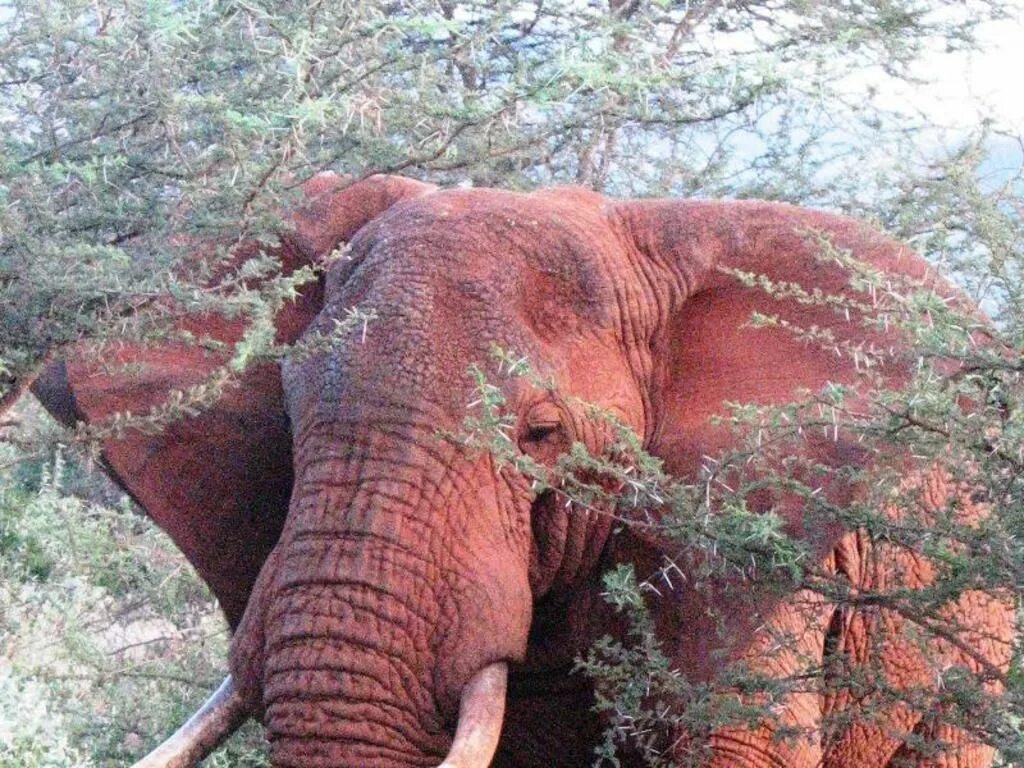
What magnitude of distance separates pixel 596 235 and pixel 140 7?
3.39ft

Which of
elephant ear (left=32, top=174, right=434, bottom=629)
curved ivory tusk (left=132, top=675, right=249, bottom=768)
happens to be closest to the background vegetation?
elephant ear (left=32, top=174, right=434, bottom=629)

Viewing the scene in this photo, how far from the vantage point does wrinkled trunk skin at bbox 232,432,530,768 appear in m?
3.59

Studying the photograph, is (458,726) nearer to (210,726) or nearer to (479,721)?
(479,721)

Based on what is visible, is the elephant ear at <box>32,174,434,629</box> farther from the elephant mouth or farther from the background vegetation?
the elephant mouth

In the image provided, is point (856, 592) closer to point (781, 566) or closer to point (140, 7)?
point (781, 566)

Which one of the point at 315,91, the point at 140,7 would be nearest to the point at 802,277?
the point at 315,91

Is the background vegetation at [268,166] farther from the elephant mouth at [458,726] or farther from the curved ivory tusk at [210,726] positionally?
the curved ivory tusk at [210,726]

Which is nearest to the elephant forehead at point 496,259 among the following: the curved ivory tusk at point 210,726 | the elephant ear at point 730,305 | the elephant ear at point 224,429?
the elephant ear at point 730,305

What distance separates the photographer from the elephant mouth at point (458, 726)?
3.50 m

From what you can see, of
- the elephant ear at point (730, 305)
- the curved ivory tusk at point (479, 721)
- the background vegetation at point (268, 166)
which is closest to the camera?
the background vegetation at point (268, 166)

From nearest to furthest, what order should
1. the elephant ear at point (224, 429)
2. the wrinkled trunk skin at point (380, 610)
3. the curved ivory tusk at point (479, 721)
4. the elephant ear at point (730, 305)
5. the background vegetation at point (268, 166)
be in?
the background vegetation at point (268, 166), the curved ivory tusk at point (479, 721), the wrinkled trunk skin at point (380, 610), the elephant ear at point (730, 305), the elephant ear at point (224, 429)

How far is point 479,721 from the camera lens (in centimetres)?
354

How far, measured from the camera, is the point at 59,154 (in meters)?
3.84

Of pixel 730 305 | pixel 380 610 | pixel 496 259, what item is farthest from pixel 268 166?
pixel 730 305
